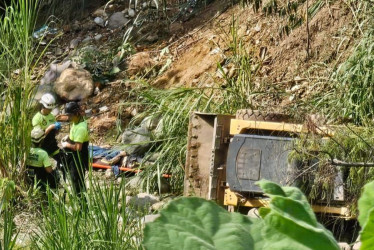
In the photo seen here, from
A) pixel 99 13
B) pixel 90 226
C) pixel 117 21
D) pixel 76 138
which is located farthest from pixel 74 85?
pixel 90 226

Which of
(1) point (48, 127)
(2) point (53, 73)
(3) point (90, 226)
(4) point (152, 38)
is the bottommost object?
(3) point (90, 226)

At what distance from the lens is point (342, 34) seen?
9531mm

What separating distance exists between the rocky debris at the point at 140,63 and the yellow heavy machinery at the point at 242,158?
4643 millimetres

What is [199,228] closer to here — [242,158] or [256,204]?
[242,158]

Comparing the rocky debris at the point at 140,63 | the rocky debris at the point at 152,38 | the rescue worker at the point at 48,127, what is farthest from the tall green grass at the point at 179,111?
the rocky debris at the point at 152,38

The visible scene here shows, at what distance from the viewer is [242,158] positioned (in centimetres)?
680

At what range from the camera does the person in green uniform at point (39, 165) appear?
27.4 ft

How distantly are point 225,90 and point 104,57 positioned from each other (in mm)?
4586

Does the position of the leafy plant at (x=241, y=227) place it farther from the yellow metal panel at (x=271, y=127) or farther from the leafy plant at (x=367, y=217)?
the yellow metal panel at (x=271, y=127)

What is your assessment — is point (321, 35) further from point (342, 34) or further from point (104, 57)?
point (104, 57)

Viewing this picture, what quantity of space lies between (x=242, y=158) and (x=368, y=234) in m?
5.91

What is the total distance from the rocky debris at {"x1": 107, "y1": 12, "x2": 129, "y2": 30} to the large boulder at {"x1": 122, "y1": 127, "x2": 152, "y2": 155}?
4.36m

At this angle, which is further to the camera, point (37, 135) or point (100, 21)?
point (100, 21)

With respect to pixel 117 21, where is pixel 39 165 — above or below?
below
